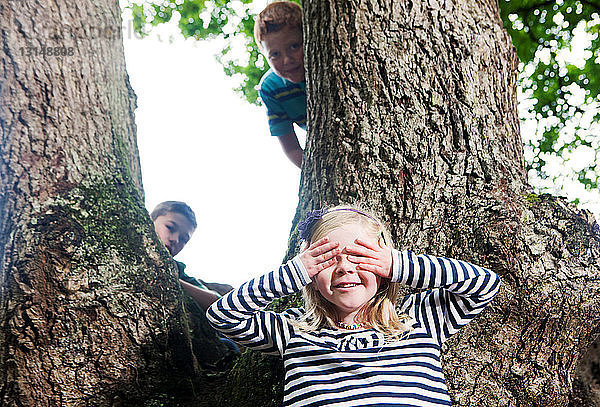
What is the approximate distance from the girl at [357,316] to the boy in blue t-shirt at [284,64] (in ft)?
6.60

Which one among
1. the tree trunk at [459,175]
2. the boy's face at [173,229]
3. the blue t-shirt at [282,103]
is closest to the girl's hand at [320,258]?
the tree trunk at [459,175]

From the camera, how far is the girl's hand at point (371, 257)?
5.87 ft

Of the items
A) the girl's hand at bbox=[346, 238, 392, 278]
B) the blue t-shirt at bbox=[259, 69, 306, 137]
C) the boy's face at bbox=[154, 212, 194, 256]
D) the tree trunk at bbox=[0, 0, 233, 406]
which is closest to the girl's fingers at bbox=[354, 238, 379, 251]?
the girl's hand at bbox=[346, 238, 392, 278]

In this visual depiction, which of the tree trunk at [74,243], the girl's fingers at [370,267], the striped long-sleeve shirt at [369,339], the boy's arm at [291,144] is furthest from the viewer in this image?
the boy's arm at [291,144]

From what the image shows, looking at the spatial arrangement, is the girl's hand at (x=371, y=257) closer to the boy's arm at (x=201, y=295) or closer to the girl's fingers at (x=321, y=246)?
the girl's fingers at (x=321, y=246)

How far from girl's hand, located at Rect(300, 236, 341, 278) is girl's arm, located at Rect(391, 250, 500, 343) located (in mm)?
225

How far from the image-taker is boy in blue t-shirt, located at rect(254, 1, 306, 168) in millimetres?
3592

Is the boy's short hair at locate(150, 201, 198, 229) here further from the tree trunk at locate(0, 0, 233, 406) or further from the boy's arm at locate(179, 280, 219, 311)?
the tree trunk at locate(0, 0, 233, 406)

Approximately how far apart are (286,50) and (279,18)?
249mm

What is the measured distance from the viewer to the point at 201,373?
252 cm

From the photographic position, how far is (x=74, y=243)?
221 centimetres

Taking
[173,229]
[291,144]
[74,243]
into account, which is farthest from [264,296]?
[173,229]

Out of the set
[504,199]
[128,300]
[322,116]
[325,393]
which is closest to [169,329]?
[128,300]

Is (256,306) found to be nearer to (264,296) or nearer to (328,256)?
(264,296)
